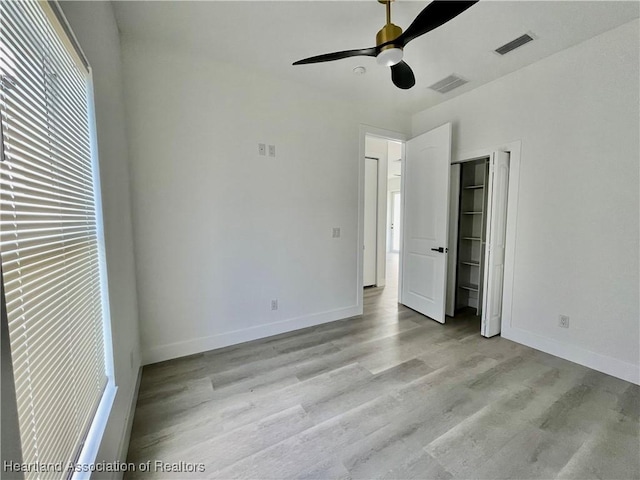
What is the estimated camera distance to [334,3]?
1.76 metres

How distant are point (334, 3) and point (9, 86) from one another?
6.04 ft

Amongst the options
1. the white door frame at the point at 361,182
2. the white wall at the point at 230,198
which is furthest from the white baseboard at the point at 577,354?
the white wall at the point at 230,198

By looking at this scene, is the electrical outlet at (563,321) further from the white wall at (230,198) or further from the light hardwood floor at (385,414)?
the white wall at (230,198)

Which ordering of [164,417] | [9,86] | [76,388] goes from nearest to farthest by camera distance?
1. [9,86]
2. [76,388]
3. [164,417]

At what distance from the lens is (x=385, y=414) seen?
1.72 m

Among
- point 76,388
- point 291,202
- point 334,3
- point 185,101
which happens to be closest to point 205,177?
point 185,101

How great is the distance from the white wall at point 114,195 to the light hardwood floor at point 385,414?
0.29 meters

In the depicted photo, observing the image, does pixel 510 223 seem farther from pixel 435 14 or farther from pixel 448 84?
pixel 435 14

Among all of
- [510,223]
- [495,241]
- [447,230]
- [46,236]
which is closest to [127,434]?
[46,236]

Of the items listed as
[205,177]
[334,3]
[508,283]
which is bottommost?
[508,283]

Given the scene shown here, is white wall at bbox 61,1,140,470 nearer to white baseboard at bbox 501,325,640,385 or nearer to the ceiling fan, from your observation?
the ceiling fan

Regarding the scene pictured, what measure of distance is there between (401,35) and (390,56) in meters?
0.12

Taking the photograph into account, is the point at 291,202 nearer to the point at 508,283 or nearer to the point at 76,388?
the point at 76,388

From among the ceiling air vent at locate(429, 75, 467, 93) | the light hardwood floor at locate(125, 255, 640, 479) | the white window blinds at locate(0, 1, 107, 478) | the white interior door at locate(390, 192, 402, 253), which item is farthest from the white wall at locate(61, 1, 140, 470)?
the white interior door at locate(390, 192, 402, 253)
